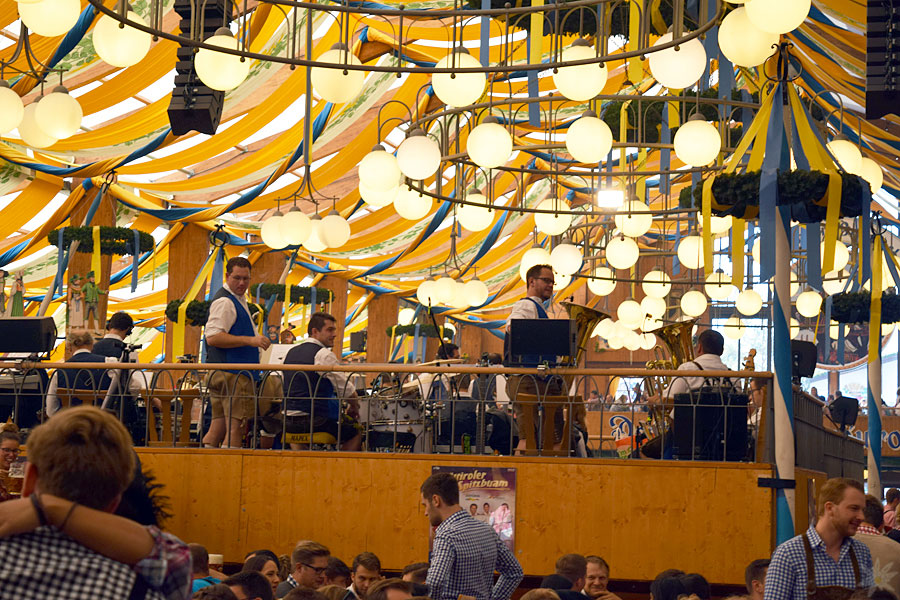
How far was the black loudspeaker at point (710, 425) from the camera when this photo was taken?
21.9 feet

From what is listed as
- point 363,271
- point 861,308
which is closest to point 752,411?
point 861,308

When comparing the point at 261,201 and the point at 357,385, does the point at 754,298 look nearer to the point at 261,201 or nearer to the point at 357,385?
the point at 357,385

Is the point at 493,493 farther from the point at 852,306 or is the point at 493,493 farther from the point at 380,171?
the point at 852,306

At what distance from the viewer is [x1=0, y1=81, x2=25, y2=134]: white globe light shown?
14.8 ft

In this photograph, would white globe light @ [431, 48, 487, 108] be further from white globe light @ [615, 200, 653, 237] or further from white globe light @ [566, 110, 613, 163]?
white globe light @ [615, 200, 653, 237]

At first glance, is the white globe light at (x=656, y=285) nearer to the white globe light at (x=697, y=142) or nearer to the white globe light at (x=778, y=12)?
the white globe light at (x=697, y=142)

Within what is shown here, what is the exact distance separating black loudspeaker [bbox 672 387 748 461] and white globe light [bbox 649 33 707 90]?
103 inches

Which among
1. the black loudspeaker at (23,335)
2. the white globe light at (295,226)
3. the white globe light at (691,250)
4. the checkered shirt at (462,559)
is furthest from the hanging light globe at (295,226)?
the white globe light at (691,250)

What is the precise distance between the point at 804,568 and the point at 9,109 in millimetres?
3439

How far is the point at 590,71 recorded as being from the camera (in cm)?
437

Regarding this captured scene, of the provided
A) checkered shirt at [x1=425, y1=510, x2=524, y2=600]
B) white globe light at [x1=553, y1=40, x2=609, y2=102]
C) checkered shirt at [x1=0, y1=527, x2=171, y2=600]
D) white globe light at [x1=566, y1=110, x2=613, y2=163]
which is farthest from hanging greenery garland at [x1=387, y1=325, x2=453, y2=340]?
checkered shirt at [x1=0, y1=527, x2=171, y2=600]

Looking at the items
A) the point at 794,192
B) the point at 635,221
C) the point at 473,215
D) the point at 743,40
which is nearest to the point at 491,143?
the point at 743,40

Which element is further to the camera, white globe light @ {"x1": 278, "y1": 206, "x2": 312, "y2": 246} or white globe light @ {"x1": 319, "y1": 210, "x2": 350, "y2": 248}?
white globe light @ {"x1": 319, "y1": 210, "x2": 350, "y2": 248}

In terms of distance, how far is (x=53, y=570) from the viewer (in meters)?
1.65
